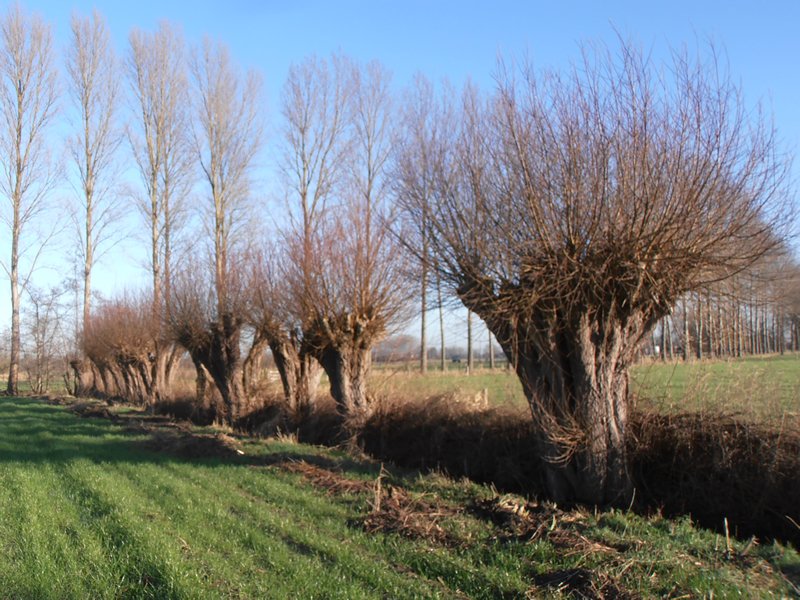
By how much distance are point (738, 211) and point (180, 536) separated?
25.5 ft

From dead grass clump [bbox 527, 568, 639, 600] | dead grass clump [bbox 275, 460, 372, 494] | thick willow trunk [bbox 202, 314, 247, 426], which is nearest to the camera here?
dead grass clump [bbox 527, 568, 639, 600]

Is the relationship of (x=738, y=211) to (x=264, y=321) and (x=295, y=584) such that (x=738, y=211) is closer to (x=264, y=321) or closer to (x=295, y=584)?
(x=295, y=584)

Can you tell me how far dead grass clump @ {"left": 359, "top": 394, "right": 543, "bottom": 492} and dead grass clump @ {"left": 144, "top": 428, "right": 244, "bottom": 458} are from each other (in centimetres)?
345

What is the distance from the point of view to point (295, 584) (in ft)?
18.5

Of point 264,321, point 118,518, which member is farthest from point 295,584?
point 264,321

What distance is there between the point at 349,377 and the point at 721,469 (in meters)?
9.62

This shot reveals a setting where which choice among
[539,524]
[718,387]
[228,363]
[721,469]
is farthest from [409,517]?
[228,363]

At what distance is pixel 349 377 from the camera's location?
55.6ft

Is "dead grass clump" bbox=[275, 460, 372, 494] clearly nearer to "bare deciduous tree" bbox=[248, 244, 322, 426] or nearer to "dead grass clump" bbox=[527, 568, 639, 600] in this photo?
"dead grass clump" bbox=[527, 568, 639, 600]

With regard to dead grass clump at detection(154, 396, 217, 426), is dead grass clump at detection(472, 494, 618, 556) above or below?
above

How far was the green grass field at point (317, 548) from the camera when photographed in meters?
5.59

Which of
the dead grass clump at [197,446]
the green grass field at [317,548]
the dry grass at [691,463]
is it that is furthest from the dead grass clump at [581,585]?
the dead grass clump at [197,446]

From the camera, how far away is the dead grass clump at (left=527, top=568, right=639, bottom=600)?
5.32m

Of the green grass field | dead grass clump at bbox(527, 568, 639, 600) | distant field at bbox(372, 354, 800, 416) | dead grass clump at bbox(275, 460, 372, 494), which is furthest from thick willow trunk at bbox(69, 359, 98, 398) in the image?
dead grass clump at bbox(527, 568, 639, 600)
